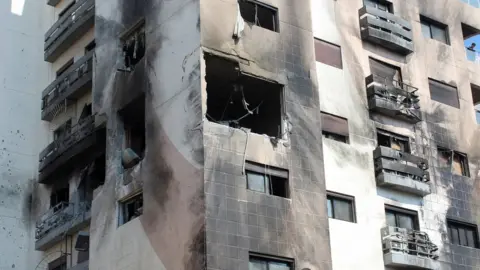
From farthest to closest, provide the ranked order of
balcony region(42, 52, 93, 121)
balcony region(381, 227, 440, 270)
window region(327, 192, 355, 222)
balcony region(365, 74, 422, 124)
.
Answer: balcony region(42, 52, 93, 121), balcony region(365, 74, 422, 124), balcony region(381, 227, 440, 270), window region(327, 192, 355, 222)

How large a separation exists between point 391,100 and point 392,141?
1.64 metres

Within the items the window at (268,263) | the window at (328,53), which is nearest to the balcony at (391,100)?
the window at (328,53)

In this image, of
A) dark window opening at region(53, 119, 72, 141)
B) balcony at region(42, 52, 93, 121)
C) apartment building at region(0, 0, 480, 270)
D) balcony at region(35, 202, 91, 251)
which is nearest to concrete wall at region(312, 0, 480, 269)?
apartment building at region(0, 0, 480, 270)

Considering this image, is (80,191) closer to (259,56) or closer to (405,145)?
(259,56)

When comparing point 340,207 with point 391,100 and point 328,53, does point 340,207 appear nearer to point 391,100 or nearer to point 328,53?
point 391,100

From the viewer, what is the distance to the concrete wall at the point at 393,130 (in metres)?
29.1

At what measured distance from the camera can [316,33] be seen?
31141 millimetres

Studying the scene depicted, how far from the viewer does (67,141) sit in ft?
110

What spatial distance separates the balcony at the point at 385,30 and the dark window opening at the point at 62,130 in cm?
1342

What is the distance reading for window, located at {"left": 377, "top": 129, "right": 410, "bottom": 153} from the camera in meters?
31.7

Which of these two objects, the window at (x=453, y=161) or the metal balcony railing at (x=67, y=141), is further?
the window at (x=453, y=161)

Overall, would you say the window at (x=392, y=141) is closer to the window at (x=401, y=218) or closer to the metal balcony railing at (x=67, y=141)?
the window at (x=401, y=218)

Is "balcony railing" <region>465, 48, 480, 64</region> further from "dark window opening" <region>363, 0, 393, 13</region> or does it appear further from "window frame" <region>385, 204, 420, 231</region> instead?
"window frame" <region>385, 204, 420, 231</region>

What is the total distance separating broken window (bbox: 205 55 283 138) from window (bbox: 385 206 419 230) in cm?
569
